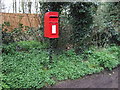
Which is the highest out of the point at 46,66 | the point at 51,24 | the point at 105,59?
the point at 51,24

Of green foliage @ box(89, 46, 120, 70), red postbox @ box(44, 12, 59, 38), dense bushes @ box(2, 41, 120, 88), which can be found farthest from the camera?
green foliage @ box(89, 46, 120, 70)

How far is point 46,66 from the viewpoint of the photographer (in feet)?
13.1

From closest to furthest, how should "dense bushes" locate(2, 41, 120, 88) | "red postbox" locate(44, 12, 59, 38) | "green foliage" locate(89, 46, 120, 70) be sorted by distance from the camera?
"dense bushes" locate(2, 41, 120, 88) < "red postbox" locate(44, 12, 59, 38) < "green foliage" locate(89, 46, 120, 70)

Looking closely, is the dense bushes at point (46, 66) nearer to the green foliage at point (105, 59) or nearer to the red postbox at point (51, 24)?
the green foliage at point (105, 59)

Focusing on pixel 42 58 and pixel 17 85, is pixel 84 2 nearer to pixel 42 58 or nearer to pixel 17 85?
pixel 42 58

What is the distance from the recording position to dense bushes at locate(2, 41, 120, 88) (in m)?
3.27

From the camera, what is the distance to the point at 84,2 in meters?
4.69

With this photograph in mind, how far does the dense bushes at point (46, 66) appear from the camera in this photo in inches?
129

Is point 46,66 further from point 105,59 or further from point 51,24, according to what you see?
point 105,59

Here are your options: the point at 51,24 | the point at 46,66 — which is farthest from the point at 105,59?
the point at 51,24

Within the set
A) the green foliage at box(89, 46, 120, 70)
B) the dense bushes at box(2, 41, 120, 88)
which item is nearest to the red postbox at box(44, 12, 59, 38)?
the dense bushes at box(2, 41, 120, 88)

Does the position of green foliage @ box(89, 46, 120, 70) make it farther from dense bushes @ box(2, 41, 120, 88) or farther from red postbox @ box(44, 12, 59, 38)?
red postbox @ box(44, 12, 59, 38)

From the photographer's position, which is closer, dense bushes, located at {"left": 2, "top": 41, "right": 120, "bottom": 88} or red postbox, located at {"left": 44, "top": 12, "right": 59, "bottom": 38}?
dense bushes, located at {"left": 2, "top": 41, "right": 120, "bottom": 88}

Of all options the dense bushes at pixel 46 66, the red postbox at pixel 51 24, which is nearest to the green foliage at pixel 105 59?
the dense bushes at pixel 46 66
